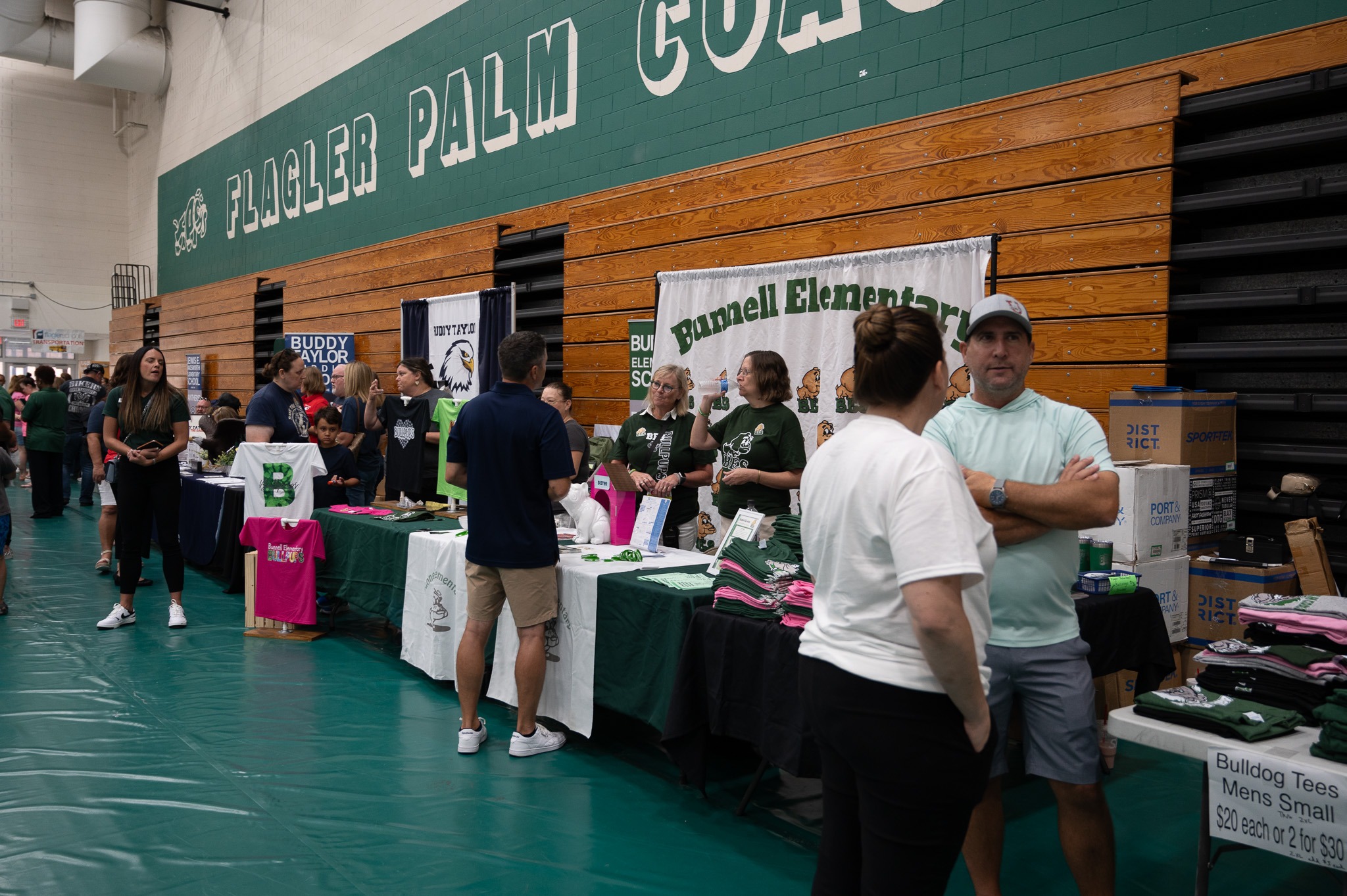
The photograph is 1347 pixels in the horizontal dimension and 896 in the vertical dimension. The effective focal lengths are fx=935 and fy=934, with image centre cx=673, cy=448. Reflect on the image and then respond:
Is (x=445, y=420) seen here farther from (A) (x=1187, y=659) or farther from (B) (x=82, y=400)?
(B) (x=82, y=400)

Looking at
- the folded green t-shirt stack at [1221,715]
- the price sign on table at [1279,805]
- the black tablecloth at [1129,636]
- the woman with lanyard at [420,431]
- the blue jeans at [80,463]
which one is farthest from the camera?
the blue jeans at [80,463]

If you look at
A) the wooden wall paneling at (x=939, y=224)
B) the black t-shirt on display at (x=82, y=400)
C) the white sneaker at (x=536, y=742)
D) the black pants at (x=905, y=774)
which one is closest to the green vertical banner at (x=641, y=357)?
the wooden wall paneling at (x=939, y=224)

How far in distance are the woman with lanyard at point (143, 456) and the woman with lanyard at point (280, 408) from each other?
1.44ft

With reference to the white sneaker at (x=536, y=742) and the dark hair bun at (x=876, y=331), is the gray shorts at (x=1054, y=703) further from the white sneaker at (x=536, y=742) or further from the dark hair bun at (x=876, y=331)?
the white sneaker at (x=536, y=742)

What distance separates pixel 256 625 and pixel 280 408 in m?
1.24

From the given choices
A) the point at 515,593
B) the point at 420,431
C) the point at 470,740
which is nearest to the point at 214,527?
the point at 420,431

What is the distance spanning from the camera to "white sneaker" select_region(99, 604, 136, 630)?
490 cm

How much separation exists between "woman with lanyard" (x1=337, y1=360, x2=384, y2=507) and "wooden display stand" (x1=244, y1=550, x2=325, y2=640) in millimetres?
869

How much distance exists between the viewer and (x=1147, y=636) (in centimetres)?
282

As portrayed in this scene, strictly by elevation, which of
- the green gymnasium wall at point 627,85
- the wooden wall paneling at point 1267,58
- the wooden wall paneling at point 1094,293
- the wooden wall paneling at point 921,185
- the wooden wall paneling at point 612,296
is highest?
the green gymnasium wall at point 627,85

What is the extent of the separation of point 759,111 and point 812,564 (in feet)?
14.4

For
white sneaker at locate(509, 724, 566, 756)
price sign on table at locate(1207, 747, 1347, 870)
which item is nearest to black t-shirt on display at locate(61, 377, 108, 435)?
white sneaker at locate(509, 724, 566, 756)

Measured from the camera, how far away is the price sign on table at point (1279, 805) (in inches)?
61.1

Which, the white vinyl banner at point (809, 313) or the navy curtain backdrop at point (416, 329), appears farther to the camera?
the navy curtain backdrop at point (416, 329)
